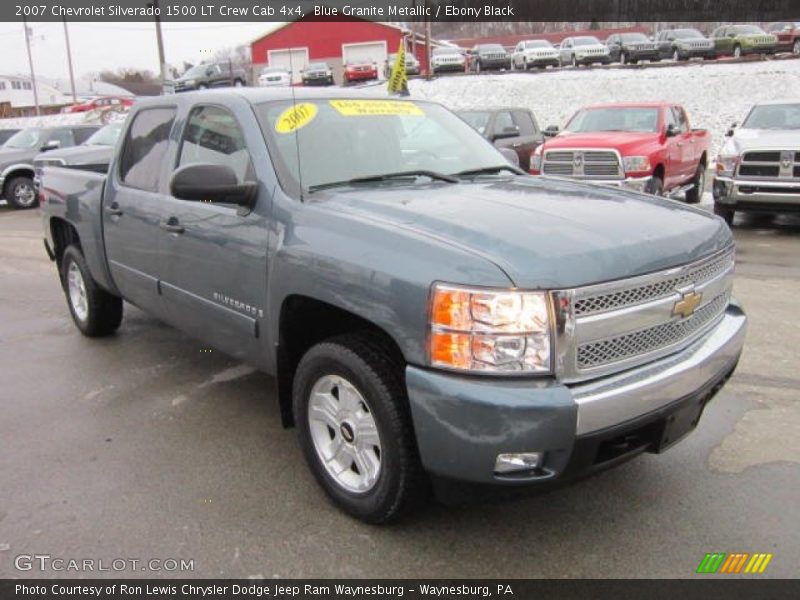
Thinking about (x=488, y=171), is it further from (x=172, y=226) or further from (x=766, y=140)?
(x=766, y=140)

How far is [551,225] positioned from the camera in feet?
9.05

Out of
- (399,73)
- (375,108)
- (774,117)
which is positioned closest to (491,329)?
(375,108)

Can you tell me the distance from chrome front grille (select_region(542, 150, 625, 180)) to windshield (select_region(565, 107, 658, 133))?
3.71 ft

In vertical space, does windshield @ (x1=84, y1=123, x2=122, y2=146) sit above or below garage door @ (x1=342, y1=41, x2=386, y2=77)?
below

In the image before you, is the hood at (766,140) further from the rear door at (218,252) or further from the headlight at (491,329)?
the headlight at (491,329)

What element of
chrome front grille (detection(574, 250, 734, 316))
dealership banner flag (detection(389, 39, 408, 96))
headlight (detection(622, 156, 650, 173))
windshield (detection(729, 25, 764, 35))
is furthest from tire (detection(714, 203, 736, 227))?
windshield (detection(729, 25, 764, 35))

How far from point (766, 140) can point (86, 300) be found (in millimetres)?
8944

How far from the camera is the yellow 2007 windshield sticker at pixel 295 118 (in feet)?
11.8

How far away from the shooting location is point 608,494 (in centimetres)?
322

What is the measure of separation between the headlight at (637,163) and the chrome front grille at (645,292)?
7400 mm

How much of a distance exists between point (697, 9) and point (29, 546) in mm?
35262

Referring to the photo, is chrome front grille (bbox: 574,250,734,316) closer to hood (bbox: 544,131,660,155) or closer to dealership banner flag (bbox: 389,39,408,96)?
dealership banner flag (bbox: 389,39,408,96)

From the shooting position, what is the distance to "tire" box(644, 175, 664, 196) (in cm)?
1014
